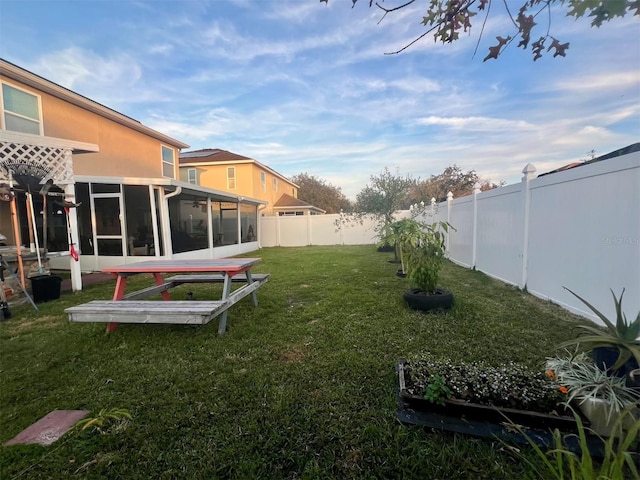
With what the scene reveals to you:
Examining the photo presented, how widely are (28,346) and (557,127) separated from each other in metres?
9.36

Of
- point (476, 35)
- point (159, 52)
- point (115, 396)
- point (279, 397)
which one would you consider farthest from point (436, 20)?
point (159, 52)

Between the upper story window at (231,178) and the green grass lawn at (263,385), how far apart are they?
14457 mm

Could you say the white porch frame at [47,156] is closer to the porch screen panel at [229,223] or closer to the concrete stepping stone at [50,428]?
the concrete stepping stone at [50,428]

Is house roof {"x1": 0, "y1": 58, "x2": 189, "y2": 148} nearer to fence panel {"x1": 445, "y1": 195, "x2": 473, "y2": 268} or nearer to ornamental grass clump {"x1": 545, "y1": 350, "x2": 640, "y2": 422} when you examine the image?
ornamental grass clump {"x1": 545, "y1": 350, "x2": 640, "y2": 422}

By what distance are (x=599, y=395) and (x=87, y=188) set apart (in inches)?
434

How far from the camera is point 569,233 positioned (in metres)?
3.94

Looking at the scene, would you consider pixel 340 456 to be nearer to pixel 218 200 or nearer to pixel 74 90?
pixel 218 200

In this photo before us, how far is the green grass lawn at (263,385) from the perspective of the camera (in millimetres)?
1654

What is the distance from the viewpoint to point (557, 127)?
5.97 meters

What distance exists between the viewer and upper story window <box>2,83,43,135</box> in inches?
300

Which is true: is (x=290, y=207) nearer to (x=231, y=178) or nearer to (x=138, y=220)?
(x=231, y=178)

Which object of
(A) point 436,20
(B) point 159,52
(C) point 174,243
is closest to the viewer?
(A) point 436,20

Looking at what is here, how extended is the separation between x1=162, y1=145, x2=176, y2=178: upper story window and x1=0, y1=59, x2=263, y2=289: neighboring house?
2.01m

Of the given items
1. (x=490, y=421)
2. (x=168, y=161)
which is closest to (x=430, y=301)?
(x=490, y=421)
